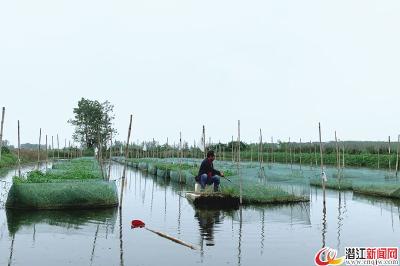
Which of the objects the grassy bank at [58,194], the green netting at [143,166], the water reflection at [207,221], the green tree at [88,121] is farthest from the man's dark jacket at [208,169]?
the green tree at [88,121]

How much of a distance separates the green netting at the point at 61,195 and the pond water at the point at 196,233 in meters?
0.28

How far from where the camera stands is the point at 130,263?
289 inches

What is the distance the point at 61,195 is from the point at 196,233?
486 cm

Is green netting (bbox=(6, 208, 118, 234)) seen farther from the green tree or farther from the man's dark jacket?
the green tree

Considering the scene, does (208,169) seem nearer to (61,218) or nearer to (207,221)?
(207,221)

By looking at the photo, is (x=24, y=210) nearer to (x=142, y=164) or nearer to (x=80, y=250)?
(x=80, y=250)

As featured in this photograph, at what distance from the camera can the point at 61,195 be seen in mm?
12758

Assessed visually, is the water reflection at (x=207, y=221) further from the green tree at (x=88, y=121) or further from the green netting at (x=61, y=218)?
the green tree at (x=88, y=121)

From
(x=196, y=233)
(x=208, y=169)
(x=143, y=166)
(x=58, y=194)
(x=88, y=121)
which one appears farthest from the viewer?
(x=88, y=121)

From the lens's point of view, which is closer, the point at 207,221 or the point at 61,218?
the point at 207,221

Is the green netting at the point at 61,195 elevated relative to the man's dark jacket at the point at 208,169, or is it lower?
lower

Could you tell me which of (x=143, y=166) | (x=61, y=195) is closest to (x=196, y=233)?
(x=61, y=195)

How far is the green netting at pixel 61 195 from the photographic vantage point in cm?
1253

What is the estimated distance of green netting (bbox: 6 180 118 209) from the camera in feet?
41.1
